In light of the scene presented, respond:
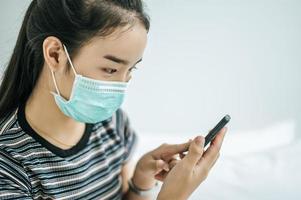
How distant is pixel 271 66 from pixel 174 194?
0.70 meters

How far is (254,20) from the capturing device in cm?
133

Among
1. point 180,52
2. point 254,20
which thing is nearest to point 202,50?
point 180,52

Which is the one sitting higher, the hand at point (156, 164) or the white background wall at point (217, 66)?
the white background wall at point (217, 66)

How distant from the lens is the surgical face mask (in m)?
0.89

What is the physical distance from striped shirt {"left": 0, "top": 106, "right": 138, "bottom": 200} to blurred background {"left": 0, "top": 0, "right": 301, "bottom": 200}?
27cm

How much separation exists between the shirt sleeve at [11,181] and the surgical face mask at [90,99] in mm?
163

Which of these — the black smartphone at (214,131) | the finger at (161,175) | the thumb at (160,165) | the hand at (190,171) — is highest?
A: the black smartphone at (214,131)

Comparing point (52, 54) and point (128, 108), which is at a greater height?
point (52, 54)

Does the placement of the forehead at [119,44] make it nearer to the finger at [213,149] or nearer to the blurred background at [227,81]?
the finger at [213,149]

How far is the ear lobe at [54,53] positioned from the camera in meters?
0.87

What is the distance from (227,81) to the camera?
1400 millimetres

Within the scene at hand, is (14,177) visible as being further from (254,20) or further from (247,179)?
(254,20)

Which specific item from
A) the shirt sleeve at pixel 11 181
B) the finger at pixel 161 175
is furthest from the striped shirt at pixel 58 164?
the finger at pixel 161 175

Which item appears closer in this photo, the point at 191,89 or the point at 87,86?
the point at 87,86
